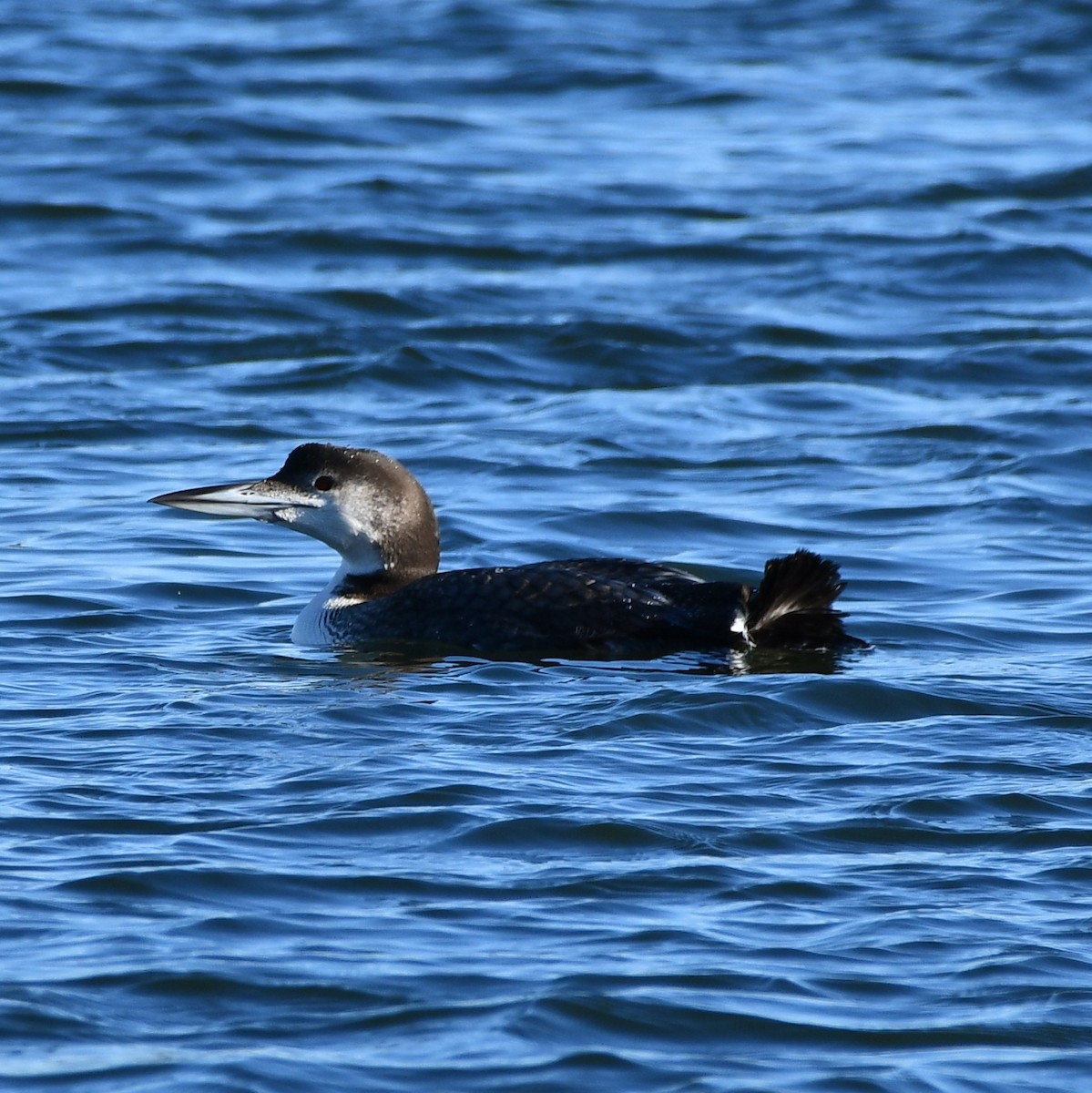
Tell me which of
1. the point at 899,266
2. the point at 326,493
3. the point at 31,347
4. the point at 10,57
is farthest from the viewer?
→ the point at 10,57

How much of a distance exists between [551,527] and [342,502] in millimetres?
1642

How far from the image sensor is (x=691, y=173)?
57.0 ft

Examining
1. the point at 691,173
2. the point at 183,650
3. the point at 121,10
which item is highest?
the point at 121,10

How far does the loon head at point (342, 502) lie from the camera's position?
811 cm

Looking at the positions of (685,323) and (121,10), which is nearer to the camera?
(685,323)

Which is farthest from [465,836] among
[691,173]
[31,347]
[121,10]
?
[121,10]

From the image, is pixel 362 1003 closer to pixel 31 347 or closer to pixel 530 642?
pixel 530 642

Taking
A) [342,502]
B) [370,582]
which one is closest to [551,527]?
[370,582]

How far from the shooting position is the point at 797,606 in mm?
7258

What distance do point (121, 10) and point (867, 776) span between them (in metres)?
18.7

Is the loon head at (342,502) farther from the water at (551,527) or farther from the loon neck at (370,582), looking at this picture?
the water at (551,527)

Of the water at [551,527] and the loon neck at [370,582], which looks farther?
the loon neck at [370,582]

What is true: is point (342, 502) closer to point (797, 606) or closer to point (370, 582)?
point (370, 582)

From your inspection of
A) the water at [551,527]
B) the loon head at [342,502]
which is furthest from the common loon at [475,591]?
the water at [551,527]
